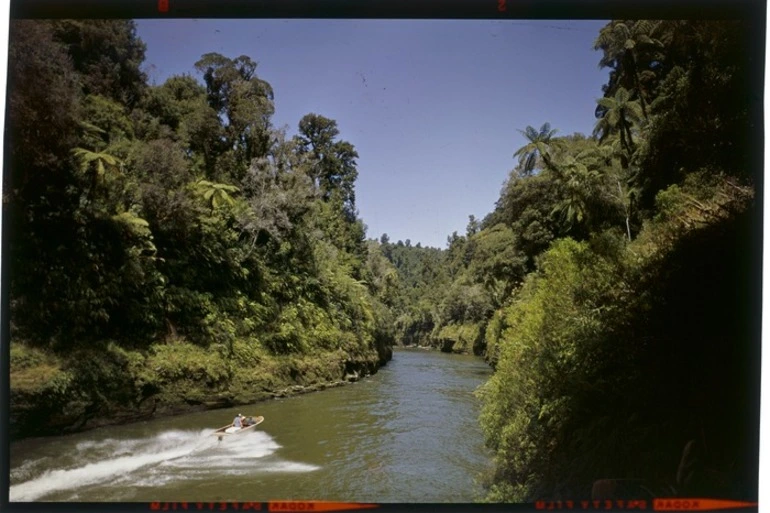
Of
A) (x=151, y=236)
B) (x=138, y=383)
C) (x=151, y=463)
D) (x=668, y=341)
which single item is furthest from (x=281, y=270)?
(x=668, y=341)

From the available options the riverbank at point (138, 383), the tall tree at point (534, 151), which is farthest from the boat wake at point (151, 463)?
the tall tree at point (534, 151)

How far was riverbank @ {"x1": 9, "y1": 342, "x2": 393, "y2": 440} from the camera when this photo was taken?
7.70 meters

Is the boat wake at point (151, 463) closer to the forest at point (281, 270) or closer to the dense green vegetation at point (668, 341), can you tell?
the forest at point (281, 270)

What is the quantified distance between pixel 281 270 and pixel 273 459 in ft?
33.4

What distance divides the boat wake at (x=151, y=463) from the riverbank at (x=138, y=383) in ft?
2.25

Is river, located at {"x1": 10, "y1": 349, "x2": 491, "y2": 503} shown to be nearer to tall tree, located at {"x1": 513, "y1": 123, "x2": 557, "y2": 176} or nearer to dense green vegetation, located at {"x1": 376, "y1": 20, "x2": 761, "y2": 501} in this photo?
dense green vegetation, located at {"x1": 376, "y1": 20, "x2": 761, "y2": 501}

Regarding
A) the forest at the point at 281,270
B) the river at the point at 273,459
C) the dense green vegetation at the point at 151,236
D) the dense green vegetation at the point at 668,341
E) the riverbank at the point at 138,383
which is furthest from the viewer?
the riverbank at the point at 138,383

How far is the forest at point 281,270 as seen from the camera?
5.47 m

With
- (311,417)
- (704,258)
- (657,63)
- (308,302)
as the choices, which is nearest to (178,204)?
(311,417)

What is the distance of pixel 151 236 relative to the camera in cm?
1124

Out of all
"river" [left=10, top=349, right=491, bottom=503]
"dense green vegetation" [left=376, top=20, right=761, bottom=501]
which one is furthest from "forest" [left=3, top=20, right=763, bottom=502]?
"river" [left=10, top=349, right=491, bottom=503]

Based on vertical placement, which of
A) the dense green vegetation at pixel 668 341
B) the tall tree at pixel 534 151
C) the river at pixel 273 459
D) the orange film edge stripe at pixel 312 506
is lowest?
the river at pixel 273 459

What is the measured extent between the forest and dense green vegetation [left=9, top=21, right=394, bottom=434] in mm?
57

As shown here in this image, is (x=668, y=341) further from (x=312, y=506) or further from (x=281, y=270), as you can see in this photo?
(x=281, y=270)
